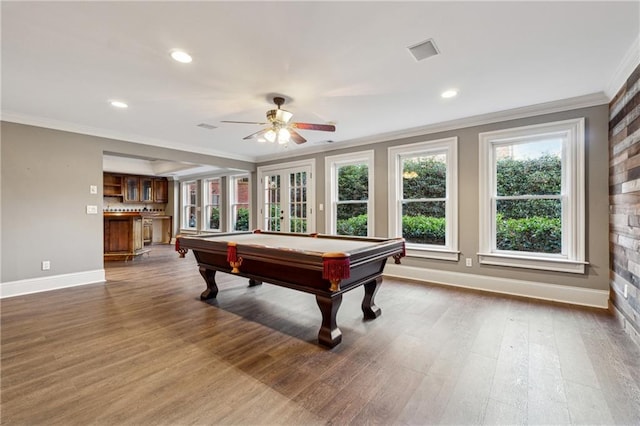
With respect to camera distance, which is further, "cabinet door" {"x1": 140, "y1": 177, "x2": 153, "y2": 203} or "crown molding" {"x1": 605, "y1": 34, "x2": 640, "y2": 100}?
"cabinet door" {"x1": 140, "y1": 177, "x2": 153, "y2": 203}

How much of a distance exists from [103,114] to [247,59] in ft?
8.59

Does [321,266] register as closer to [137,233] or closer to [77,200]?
[77,200]

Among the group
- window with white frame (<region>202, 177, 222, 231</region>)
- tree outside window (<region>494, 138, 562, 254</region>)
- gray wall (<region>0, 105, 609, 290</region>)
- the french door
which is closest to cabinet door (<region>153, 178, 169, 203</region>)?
window with white frame (<region>202, 177, 222, 231</region>)

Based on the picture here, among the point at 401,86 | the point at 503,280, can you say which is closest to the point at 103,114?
the point at 401,86

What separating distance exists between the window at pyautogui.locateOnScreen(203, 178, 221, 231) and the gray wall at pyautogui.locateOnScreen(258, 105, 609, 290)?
15.5 ft

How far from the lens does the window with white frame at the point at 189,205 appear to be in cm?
927

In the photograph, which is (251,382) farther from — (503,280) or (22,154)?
(22,154)

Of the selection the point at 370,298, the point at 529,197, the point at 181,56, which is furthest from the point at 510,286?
the point at 181,56

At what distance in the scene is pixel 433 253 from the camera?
433 cm

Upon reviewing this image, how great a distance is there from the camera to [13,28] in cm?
195

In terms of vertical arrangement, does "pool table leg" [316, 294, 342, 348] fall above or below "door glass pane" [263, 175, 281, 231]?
below

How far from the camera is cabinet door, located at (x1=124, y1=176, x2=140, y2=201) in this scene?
344 inches

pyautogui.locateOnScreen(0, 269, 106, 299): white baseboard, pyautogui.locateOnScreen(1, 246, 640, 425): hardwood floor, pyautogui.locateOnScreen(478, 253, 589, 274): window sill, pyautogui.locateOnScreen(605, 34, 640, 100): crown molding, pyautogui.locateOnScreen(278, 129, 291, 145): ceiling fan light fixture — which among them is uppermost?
pyautogui.locateOnScreen(605, 34, 640, 100): crown molding

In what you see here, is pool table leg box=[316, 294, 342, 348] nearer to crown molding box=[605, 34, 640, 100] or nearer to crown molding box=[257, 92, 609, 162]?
crown molding box=[605, 34, 640, 100]
